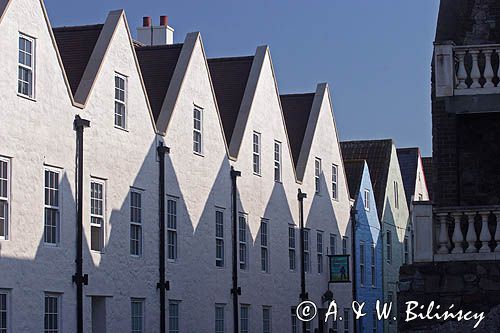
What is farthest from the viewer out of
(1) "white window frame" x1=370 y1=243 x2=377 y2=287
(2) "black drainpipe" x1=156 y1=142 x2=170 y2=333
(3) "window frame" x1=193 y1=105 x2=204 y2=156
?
(1) "white window frame" x1=370 y1=243 x2=377 y2=287

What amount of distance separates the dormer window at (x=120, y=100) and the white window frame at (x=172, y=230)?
A: 337 centimetres

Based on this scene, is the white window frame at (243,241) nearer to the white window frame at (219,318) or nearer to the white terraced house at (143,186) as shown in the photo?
the white terraced house at (143,186)

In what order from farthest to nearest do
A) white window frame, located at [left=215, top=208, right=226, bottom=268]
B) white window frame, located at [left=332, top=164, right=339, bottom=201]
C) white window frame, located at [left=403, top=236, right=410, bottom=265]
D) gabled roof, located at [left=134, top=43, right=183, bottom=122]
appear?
white window frame, located at [left=403, top=236, right=410, bottom=265]
white window frame, located at [left=332, top=164, right=339, bottom=201]
white window frame, located at [left=215, top=208, right=226, bottom=268]
gabled roof, located at [left=134, top=43, right=183, bottom=122]

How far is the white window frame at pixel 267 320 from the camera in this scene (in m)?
39.7

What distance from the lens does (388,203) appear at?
188ft

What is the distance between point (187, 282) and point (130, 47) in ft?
23.1

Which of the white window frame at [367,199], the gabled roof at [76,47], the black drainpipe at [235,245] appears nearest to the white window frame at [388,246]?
the white window frame at [367,199]

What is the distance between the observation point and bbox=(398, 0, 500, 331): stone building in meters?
20.3

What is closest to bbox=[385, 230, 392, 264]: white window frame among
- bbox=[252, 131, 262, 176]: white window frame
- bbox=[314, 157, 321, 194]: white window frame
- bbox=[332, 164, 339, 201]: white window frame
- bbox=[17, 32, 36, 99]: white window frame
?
bbox=[332, 164, 339, 201]: white window frame

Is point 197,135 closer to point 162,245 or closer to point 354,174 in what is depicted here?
point 162,245

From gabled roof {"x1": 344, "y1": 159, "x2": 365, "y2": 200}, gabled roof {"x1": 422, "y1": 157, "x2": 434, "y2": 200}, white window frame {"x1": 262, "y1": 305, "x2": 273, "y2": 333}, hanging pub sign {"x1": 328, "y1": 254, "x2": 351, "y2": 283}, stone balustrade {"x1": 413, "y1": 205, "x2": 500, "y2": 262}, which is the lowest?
white window frame {"x1": 262, "y1": 305, "x2": 273, "y2": 333}

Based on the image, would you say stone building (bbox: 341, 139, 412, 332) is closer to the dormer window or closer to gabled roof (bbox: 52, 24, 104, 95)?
the dormer window

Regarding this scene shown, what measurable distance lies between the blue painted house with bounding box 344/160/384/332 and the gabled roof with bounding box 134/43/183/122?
17.6 metres

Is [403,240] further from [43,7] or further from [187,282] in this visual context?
[43,7]
